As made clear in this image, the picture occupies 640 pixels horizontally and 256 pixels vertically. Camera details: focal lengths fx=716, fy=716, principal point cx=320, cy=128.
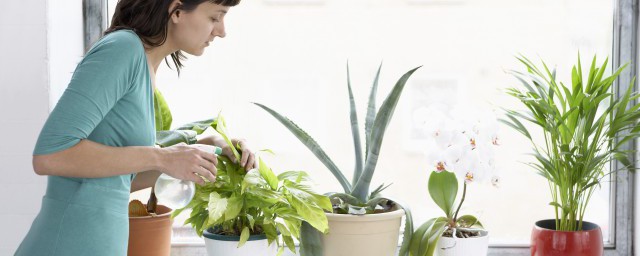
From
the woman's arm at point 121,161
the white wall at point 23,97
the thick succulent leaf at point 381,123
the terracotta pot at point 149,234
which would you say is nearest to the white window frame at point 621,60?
the white wall at point 23,97

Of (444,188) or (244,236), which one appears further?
(444,188)

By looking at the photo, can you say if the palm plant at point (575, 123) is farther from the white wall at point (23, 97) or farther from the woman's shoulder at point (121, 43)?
the white wall at point (23, 97)

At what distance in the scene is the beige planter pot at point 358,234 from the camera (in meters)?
2.21

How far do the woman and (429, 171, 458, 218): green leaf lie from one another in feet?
3.60

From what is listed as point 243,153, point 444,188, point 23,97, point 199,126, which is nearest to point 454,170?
point 444,188

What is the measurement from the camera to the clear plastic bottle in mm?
1552

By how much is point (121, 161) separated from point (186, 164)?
0.41 feet

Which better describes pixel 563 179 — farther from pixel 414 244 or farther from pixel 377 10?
pixel 377 10

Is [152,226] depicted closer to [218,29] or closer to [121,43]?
[218,29]

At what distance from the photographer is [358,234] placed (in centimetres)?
223

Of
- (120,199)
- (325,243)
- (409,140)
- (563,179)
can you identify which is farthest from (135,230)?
(563,179)

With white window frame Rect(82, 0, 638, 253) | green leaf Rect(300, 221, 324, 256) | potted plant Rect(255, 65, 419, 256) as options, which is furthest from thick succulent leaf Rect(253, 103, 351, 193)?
white window frame Rect(82, 0, 638, 253)

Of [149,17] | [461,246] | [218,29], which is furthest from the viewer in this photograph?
[461,246]

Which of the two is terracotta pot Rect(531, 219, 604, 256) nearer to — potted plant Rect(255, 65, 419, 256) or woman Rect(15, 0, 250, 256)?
potted plant Rect(255, 65, 419, 256)
